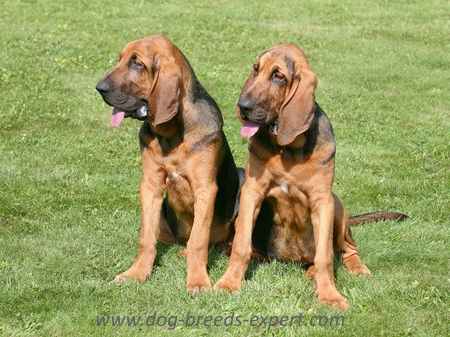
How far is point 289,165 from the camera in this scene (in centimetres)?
611

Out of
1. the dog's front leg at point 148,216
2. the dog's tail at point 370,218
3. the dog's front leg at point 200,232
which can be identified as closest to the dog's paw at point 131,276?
the dog's front leg at point 148,216

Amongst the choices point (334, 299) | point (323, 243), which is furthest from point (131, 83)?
point (334, 299)

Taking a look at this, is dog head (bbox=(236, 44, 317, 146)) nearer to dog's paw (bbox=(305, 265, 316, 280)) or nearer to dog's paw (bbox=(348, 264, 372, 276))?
dog's paw (bbox=(305, 265, 316, 280))

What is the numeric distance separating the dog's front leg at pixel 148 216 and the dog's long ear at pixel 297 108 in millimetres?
1111

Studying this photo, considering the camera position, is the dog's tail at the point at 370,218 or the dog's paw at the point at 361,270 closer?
the dog's paw at the point at 361,270

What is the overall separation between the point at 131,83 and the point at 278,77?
3.64ft

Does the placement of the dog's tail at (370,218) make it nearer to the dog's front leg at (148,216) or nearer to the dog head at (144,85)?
the dog's front leg at (148,216)

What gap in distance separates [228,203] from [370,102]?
7.44 m

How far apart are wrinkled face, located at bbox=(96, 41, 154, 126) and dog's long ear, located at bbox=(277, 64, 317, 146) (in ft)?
3.46

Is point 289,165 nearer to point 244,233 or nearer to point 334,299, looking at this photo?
point 244,233

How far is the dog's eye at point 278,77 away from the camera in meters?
5.89

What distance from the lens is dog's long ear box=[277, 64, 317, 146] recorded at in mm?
5891

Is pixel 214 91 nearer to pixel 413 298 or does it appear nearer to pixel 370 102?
pixel 370 102

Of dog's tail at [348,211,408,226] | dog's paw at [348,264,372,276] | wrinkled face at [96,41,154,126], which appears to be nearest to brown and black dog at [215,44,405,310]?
dog's paw at [348,264,372,276]
